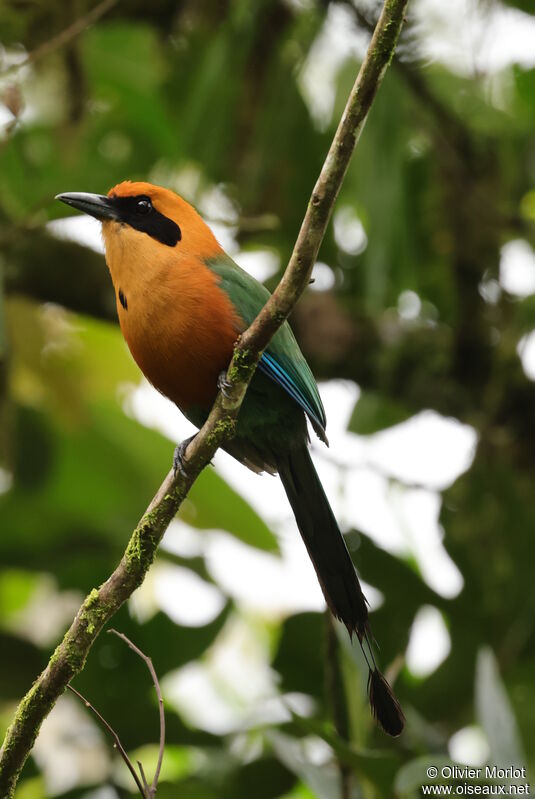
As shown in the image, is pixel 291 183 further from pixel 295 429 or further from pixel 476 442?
pixel 295 429

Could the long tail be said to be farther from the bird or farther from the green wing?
the green wing

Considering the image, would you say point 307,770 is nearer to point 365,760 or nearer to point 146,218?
point 365,760

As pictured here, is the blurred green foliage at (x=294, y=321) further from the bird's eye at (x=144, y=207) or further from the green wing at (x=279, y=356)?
the green wing at (x=279, y=356)

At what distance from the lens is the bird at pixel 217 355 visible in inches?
116

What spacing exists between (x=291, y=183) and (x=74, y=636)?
317 cm

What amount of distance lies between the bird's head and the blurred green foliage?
16.2 inches

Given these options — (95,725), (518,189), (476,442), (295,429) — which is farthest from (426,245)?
(95,725)

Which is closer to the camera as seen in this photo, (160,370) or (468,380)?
(160,370)

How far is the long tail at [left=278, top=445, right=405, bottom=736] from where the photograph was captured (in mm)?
2793

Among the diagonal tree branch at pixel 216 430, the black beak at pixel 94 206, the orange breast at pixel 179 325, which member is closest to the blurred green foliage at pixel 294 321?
the black beak at pixel 94 206

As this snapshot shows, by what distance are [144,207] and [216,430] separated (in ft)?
3.85

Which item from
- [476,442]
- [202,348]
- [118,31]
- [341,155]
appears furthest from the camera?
[118,31]

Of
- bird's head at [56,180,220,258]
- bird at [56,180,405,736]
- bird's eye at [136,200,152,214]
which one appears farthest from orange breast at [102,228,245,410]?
bird's eye at [136,200,152,214]

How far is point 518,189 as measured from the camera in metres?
4.98
